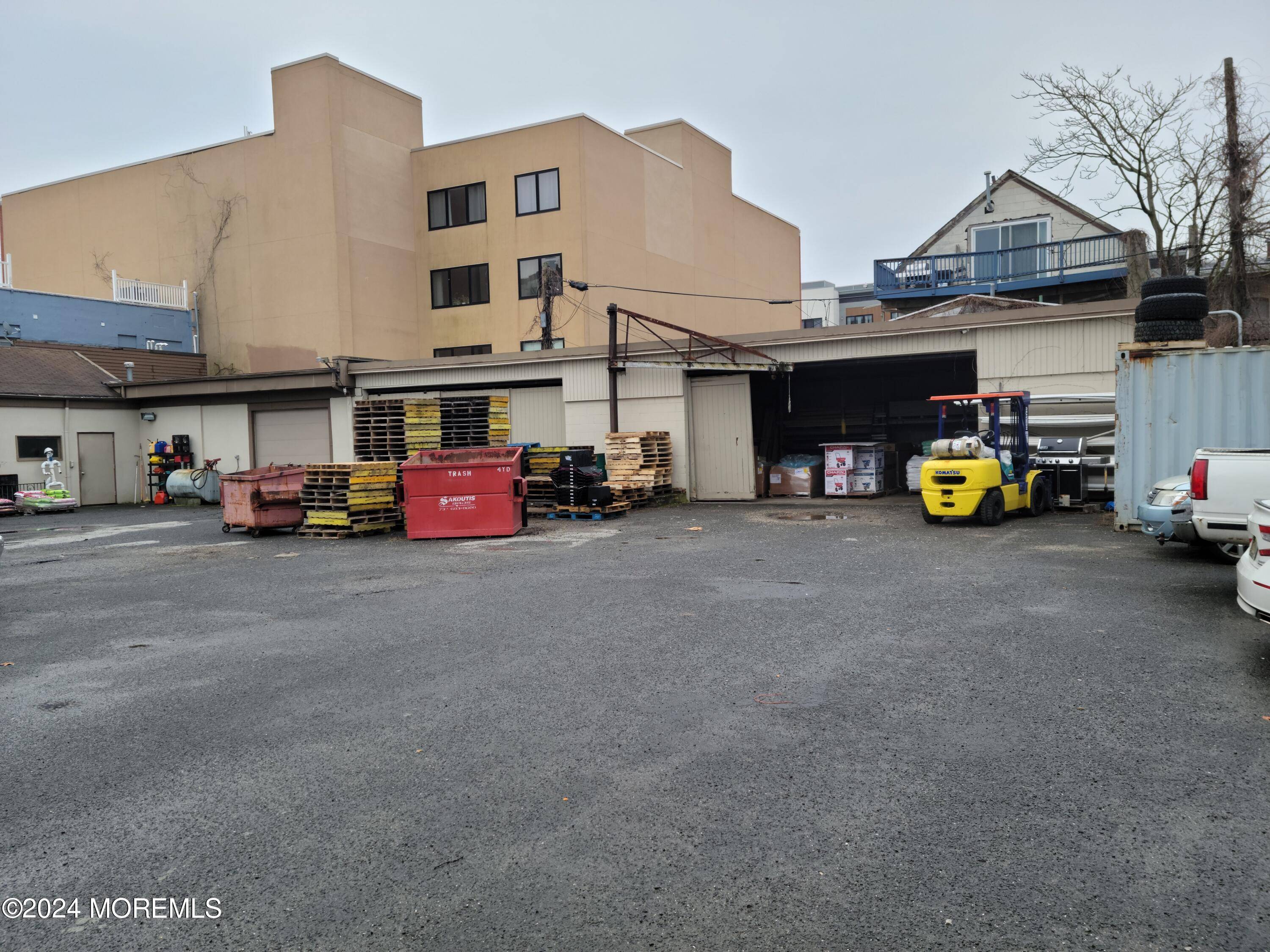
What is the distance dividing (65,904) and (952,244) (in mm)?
35360

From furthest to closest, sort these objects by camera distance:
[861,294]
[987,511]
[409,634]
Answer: [861,294]
[987,511]
[409,634]

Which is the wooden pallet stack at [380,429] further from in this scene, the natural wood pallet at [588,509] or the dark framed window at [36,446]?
the dark framed window at [36,446]

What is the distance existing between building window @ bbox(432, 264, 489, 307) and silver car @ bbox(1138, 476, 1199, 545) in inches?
993

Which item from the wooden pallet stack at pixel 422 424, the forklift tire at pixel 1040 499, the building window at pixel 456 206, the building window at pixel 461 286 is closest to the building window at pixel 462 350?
the building window at pixel 461 286

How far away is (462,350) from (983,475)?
22910 millimetres

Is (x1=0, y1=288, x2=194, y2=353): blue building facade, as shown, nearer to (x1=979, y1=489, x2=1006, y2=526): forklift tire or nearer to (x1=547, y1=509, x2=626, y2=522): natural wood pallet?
(x1=547, y1=509, x2=626, y2=522): natural wood pallet

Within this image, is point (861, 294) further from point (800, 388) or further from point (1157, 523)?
point (1157, 523)

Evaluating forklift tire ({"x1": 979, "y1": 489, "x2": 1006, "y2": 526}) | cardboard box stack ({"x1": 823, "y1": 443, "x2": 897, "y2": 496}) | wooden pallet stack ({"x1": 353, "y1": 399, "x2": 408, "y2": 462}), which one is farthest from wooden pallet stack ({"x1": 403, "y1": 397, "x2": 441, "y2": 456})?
forklift tire ({"x1": 979, "y1": 489, "x2": 1006, "y2": 526})

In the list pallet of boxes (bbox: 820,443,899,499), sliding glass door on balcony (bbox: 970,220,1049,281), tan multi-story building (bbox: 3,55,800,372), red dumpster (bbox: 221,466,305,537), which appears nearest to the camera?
red dumpster (bbox: 221,466,305,537)

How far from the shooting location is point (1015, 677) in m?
5.78

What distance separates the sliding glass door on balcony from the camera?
93.6 feet

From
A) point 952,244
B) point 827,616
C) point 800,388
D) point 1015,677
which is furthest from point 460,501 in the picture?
point 952,244

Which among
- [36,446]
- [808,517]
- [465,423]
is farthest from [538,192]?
[808,517]

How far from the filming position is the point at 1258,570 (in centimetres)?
566
